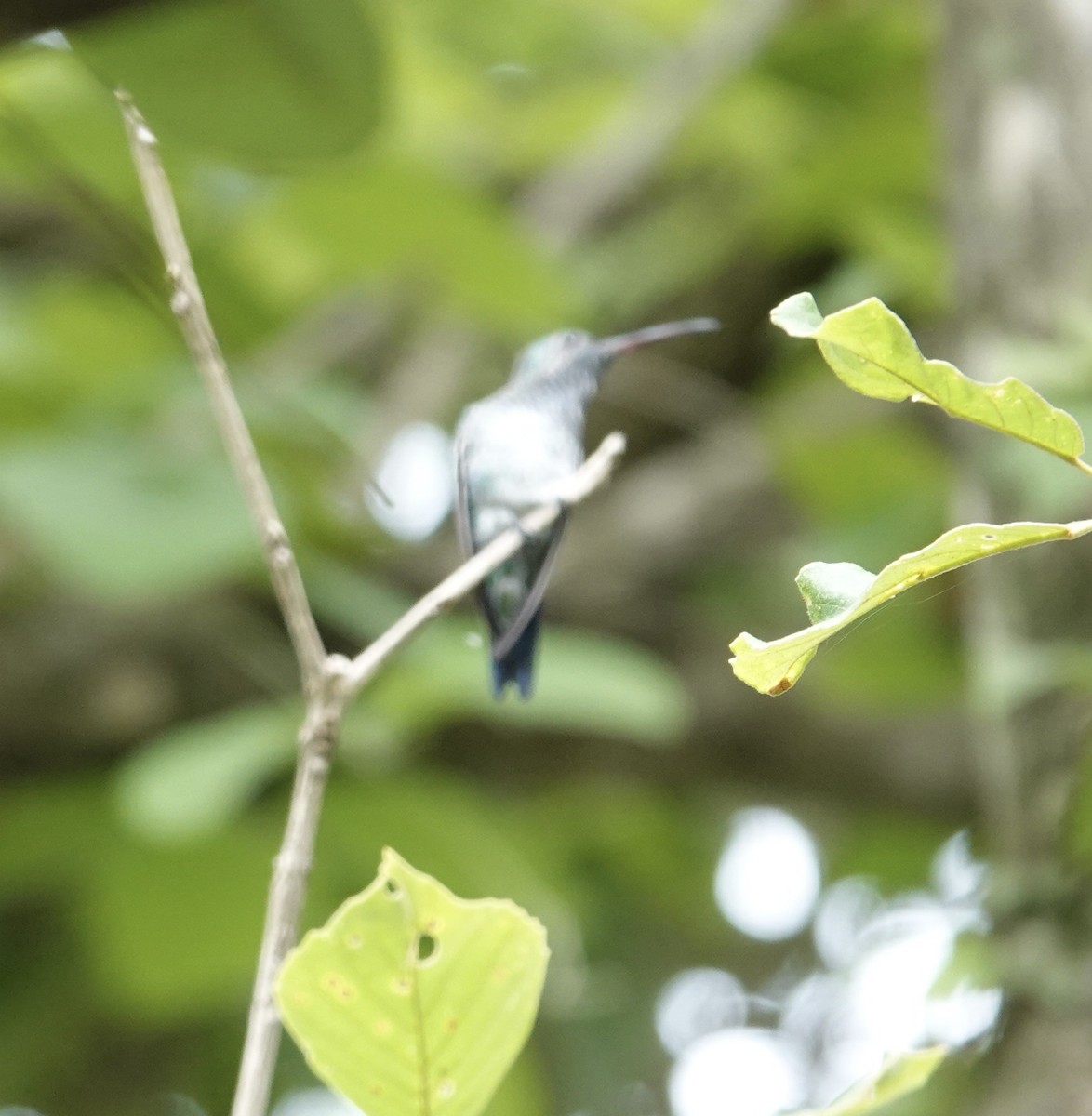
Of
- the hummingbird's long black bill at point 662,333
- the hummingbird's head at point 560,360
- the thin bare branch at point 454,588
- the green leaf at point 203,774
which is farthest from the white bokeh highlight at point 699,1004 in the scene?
the thin bare branch at point 454,588

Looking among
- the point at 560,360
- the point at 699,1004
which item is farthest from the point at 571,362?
the point at 699,1004

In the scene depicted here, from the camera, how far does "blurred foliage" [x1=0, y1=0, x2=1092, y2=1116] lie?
2320 millimetres

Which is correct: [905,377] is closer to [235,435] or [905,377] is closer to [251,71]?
[235,435]

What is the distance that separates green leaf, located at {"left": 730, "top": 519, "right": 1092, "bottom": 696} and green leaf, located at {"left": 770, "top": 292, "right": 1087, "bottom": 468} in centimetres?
7

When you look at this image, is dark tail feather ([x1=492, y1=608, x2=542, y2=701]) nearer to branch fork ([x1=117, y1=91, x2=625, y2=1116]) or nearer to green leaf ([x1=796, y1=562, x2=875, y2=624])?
branch fork ([x1=117, y1=91, x2=625, y2=1116])

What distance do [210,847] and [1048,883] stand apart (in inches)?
60.1

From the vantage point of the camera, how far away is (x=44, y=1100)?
139 inches

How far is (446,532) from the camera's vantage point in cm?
329

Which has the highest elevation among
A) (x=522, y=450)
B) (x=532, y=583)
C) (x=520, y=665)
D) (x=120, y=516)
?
(x=120, y=516)

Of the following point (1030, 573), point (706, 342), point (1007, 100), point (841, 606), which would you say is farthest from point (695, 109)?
point (841, 606)

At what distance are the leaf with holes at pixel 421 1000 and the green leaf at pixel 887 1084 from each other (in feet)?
0.51

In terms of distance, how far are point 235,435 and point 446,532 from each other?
238 cm

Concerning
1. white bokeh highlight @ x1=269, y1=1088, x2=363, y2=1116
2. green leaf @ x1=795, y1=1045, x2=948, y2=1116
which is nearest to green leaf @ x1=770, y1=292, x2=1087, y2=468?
green leaf @ x1=795, y1=1045, x2=948, y2=1116

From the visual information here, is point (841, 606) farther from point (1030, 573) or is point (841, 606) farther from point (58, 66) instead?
point (58, 66)
